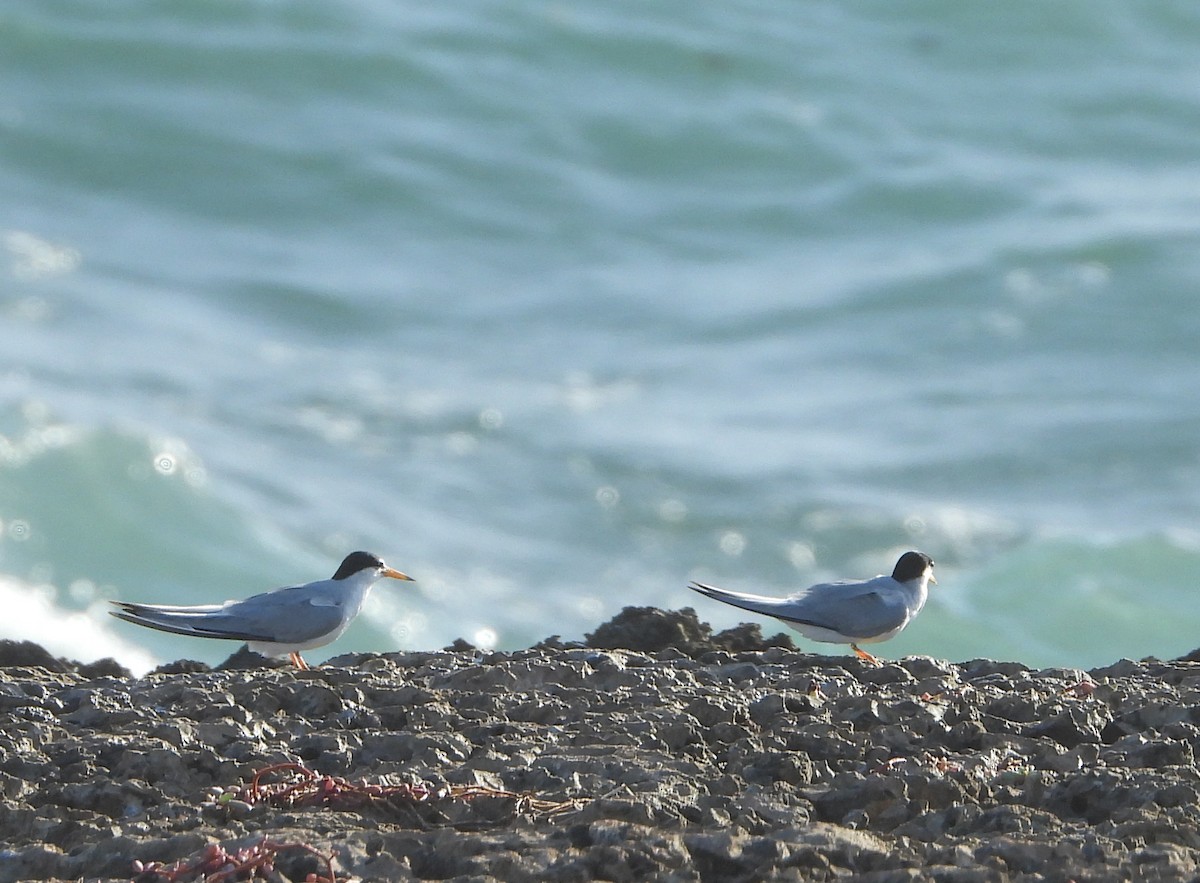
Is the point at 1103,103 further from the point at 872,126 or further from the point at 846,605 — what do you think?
the point at 846,605

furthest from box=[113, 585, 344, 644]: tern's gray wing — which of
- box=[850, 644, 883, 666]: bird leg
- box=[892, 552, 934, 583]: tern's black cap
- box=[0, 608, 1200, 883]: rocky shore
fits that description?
box=[850, 644, 883, 666]: bird leg

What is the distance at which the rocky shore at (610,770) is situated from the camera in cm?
588

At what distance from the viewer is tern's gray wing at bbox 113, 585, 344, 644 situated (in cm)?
838

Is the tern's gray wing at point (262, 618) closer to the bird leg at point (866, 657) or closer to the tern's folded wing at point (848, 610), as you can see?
the tern's folded wing at point (848, 610)

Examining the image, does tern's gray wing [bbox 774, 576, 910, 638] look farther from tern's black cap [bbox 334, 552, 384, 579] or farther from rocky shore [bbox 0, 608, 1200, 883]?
tern's black cap [bbox 334, 552, 384, 579]

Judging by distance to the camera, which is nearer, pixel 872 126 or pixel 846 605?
pixel 846 605

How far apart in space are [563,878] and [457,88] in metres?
28.5

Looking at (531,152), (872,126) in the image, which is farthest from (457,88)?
(872,126)

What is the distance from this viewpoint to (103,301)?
87.4 ft

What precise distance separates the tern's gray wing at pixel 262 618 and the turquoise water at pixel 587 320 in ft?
36.5

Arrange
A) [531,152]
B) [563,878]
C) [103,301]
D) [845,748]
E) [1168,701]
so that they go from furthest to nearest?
[531,152] < [103,301] < [1168,701] < [845,748] < [563,878]

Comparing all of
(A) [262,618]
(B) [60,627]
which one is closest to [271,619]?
(A) [262,618]

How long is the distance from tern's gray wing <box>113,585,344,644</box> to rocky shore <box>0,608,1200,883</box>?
37 cm

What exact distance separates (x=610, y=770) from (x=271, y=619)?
255cm
